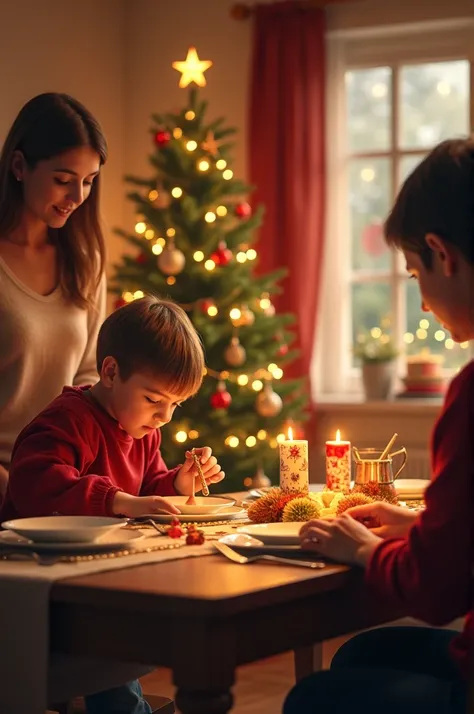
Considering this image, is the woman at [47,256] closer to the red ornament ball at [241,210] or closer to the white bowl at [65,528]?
the white bowl at [65,528]

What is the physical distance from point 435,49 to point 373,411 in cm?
165

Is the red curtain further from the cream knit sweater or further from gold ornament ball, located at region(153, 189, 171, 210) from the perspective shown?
the cream knit sweater

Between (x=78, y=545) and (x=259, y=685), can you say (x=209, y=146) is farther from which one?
(x=78, y=545)

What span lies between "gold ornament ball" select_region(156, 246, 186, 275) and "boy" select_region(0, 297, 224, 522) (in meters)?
2.04

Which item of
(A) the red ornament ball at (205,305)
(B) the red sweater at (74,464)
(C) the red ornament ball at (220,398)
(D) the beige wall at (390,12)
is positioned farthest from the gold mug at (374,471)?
(D) the beige wall at (390,12)

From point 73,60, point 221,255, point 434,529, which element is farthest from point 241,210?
point 434,529

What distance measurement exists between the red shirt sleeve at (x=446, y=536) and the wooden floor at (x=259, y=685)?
88.2 inches

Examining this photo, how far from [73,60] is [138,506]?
3.84m

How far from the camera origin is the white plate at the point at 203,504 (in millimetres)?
2197

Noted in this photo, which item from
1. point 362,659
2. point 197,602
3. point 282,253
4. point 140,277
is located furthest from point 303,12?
point 197,602

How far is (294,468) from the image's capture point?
2316 mm

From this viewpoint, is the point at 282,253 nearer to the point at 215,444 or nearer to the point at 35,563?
the point at 215,444

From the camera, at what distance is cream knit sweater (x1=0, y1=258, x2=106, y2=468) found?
108 inches

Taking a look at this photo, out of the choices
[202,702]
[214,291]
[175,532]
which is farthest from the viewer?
[214,291]
